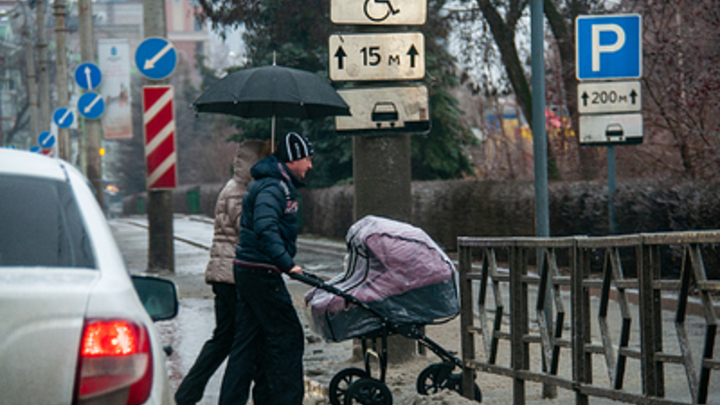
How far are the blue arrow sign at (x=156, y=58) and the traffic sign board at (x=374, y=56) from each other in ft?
24.9

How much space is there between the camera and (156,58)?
14734mm

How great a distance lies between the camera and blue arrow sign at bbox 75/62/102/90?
862 inches

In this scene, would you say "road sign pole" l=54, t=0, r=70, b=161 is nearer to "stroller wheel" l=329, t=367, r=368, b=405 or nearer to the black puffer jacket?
"stroller wheel" l=329, t=367, r=368, b=405

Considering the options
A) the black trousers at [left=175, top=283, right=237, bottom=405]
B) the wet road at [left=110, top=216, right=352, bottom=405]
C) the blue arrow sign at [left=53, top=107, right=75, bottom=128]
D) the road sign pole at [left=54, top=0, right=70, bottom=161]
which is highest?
the road sign pole at [left=54, top=0, right=70, bottom=161]

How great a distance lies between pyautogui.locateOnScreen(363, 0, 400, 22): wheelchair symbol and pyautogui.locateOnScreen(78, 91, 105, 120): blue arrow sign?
15.5 meters

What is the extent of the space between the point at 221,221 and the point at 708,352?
10.7 ft

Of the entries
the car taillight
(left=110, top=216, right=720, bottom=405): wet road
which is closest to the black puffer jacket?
(left=110, top=216, right=720, bottom=405): wet road

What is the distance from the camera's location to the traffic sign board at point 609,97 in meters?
10.9

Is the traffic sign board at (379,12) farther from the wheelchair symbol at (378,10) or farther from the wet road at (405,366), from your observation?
the wet road at (405,366)

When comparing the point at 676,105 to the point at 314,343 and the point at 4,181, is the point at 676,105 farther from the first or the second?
the point at 4,181

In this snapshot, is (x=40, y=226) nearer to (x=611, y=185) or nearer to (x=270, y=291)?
(x=270, y=291)

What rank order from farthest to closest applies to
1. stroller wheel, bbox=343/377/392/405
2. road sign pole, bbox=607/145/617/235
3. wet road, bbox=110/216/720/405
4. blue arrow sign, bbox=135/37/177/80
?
blue arrow sign, bbox=135/37/177/80, road sign pole, bbox=607/145/617/235, wet road, bbox=110/216/720/405, stroller wheel, bbox=343/377/392/405

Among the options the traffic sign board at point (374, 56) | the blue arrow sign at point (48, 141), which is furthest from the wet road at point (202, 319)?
the blue arrow sign at point (48, 141)

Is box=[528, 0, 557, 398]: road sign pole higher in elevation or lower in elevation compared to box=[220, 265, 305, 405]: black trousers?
higher
